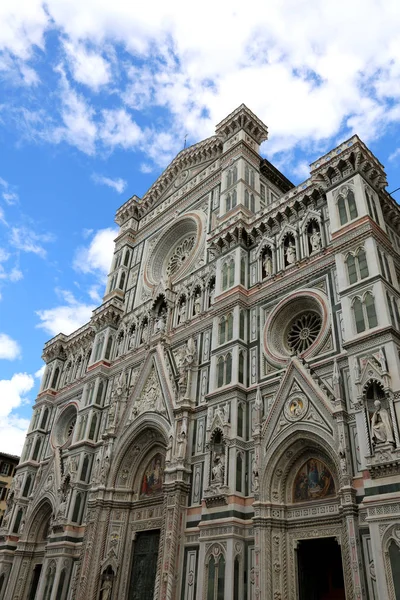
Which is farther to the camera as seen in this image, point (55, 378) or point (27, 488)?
point (55, 378)

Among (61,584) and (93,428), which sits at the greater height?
(93,428)

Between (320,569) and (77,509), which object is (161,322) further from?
(320,569)

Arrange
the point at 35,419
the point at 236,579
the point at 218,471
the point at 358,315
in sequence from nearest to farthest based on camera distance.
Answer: the point at 236,579 → the point at 358,315 → the point at 218,471 → the point at 35,419

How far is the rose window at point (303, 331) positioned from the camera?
19.1 m

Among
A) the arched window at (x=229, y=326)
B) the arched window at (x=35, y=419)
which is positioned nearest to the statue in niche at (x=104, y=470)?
the arched window at (x=229, y=326)

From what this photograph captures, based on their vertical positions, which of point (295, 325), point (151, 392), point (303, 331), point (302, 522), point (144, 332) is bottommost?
point (302, 522)

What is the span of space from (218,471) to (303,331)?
20.4ft

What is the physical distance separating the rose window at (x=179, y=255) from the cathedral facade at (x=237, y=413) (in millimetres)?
113

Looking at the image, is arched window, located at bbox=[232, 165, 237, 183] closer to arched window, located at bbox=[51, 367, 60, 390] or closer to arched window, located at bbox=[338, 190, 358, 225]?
arched window, located at bbox=[338, 190, 358, 225]

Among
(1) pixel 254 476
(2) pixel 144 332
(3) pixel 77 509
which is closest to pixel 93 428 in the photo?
(3) pixel 77 509

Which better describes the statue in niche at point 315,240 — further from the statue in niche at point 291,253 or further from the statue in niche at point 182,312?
the statue in niche at point 182,312

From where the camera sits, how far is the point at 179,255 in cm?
3044

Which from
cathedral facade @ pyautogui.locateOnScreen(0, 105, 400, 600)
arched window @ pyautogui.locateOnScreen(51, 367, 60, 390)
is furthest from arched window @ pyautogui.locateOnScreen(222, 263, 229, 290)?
arched window @ pyautogui.locateOnScreen(51, 367, 60, 390)

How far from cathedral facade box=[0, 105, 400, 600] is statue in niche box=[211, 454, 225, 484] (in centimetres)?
9
